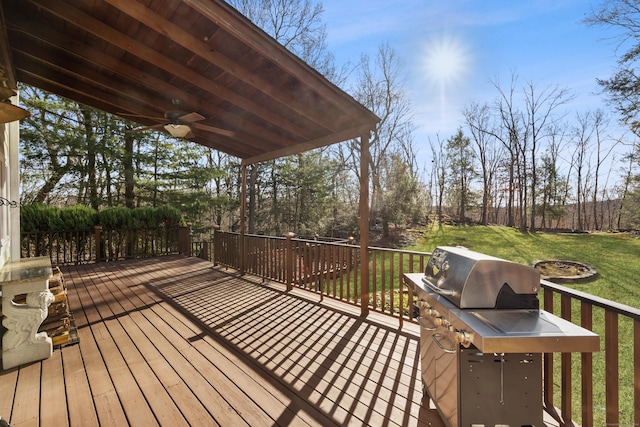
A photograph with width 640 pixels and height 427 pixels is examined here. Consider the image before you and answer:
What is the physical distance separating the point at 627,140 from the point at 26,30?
20608mm

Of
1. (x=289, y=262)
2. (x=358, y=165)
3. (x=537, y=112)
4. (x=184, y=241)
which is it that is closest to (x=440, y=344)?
(x=289, y=262)

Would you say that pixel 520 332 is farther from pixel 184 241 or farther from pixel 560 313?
pixel 184 241

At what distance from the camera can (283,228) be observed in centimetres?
1436

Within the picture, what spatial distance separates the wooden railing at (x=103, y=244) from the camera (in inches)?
265

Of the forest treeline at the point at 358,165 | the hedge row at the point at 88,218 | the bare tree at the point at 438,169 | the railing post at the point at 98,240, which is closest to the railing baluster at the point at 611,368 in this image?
the railing post at the point at 98,240

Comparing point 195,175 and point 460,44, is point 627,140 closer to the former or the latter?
point 460,44

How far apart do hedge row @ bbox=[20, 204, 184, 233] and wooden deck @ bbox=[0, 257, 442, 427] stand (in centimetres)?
418

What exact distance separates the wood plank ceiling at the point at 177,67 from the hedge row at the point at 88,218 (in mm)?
4363

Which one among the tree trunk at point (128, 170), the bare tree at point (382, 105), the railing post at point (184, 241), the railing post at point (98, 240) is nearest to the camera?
the railing post at point (98, 240)

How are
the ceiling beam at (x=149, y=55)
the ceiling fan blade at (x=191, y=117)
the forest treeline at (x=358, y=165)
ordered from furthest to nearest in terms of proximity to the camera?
the forest treeline at (x=358, y=165) → the ceiling fan blade at (x=191, y=117) → the ceiling beam at (x=149, y=55)

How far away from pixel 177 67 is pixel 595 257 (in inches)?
511

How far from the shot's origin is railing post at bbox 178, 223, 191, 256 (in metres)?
8.40

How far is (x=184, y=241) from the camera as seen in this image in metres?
8.47

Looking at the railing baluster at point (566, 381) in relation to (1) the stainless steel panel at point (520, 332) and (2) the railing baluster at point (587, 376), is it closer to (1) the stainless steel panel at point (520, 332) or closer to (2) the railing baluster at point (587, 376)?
(2) the railing baluster at point (587, 376)
